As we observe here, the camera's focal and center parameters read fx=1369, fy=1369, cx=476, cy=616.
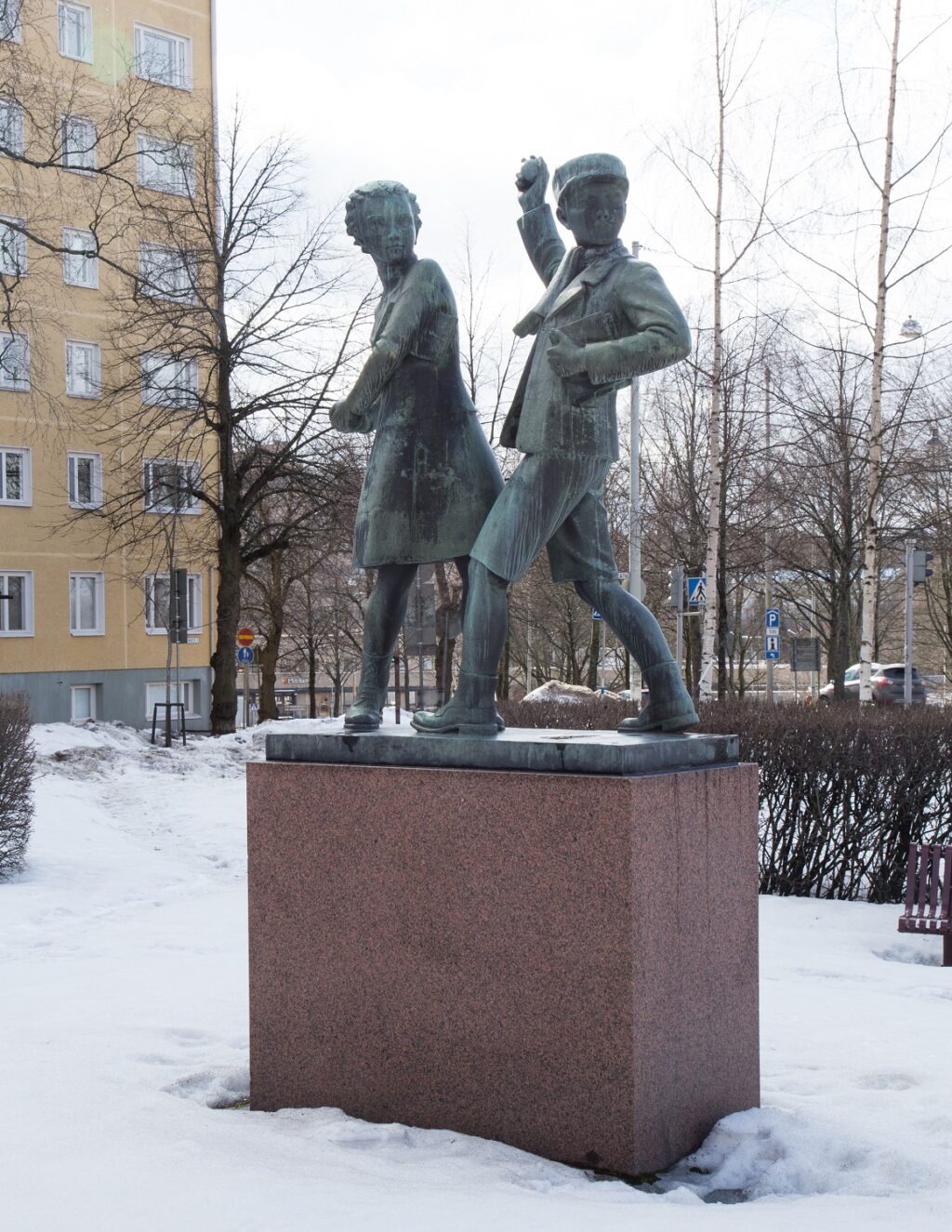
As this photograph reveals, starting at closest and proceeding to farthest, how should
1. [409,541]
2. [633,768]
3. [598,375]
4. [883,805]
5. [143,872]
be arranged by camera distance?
[633,768] < [598,375] < [409,541] < [883,805] < [143,872]

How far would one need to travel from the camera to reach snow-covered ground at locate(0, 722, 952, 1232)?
355 centimetres

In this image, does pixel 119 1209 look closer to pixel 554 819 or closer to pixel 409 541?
pixel 554 819

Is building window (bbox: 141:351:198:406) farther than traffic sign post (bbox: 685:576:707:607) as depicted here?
Yes

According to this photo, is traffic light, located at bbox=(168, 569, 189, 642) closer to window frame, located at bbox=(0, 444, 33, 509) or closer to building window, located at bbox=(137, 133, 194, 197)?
building window, located at bbox=(137, 133, 194, 197)

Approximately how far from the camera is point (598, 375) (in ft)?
14.5

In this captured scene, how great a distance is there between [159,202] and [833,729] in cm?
2133

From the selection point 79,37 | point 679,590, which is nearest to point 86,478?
point 79,37

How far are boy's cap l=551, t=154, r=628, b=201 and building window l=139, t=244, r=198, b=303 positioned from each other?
68.9 ft

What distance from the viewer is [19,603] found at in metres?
30.4

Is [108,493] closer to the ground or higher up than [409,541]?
higher up

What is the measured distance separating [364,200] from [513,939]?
262 centimetres

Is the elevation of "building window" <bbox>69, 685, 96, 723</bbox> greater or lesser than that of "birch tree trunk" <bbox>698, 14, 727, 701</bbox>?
lesser

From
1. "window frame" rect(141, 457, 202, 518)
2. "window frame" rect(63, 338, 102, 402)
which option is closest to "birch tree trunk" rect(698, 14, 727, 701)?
"window frame" rect(141, 457, 202, 518)

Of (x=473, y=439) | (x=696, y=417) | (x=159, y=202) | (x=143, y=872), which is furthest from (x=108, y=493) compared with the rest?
(x=473, y=439)
